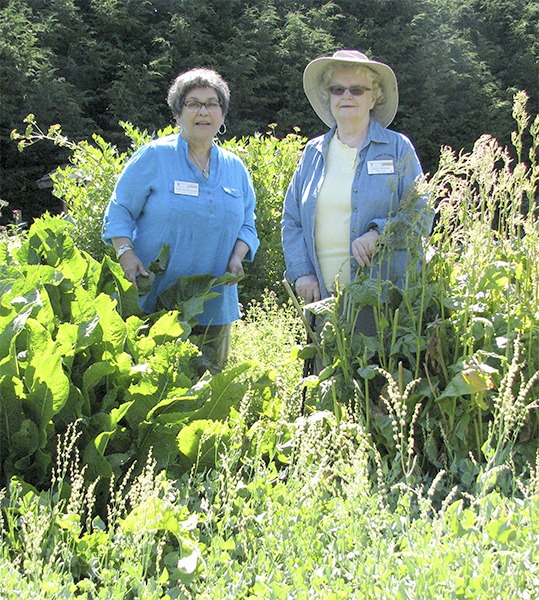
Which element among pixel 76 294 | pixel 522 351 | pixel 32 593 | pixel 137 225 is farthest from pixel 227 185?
pixel 32 593

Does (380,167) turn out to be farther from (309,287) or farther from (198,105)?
(198,105)

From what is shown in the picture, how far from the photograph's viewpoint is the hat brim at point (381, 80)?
131 inches

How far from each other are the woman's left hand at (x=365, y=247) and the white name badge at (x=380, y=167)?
0.32 metres

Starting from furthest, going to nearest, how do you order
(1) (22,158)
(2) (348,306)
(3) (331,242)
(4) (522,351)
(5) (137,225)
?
(1) (22,158) < (5) (137,225) < (3) (331,242) < (2) (348,306) < (4) (522,351)

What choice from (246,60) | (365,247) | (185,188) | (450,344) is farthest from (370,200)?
(246,60)

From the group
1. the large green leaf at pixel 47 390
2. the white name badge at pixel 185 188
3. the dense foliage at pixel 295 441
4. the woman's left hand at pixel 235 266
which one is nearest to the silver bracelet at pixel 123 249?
the dense foliage at pixel 295 441

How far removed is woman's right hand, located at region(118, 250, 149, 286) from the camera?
3.52 metres

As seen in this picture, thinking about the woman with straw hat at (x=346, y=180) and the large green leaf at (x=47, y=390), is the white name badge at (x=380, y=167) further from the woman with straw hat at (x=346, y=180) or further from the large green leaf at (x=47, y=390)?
the large green leaf at (x=47, y=390)

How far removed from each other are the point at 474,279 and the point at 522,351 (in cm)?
31

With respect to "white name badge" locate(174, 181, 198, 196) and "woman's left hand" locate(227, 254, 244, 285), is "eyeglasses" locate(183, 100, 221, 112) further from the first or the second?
"woman's left hand" locate(227, 254, 244, 285)

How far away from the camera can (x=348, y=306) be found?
296 cm

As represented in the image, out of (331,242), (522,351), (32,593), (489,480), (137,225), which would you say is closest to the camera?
(32,593)

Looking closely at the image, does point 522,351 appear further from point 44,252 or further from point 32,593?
point 44,252

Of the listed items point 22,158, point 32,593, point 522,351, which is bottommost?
point 32,593
